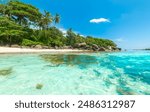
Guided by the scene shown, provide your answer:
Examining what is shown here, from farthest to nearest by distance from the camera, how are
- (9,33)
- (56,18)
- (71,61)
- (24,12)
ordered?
1. (56,18)
2. (24,12)
3. (9,33)
4. (71,61)

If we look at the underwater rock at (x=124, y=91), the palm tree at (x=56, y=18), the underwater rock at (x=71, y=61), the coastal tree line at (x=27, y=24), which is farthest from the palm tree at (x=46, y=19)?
the underwater rock at (x=124, y=91)

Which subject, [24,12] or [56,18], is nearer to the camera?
[24,12]

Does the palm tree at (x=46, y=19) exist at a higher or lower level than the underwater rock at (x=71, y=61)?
higher

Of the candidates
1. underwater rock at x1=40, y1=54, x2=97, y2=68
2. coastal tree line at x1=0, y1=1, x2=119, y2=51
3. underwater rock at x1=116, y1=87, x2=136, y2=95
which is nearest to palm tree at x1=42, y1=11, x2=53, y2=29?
A: coastal tree line at x1=0, y1=1, x2=119, y2=51

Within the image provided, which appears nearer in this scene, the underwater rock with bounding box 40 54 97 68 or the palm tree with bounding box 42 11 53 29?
the underwater rock with bounding box 40 54 97 68

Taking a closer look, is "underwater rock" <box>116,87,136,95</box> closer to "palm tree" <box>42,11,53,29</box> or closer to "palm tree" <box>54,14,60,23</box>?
"palm tree" <box>42,11,53,29</box>

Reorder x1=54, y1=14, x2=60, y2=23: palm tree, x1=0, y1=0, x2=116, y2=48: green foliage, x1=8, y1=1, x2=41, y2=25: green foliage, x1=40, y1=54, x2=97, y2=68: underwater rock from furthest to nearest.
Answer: x1=54, y1=14, x2=60, y2=23: palm tree < x1=8, y1=1, x2=41, y2=25: green foliage < x1=0, y1=0, x2=116, y2=48: green foliage < x1=40, y1=54, x2=97, y2=68: underwater rock

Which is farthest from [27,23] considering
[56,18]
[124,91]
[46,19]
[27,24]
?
[124,91]

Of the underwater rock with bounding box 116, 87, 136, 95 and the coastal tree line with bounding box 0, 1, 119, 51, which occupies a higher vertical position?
the coastal tree line with bounding box 0, 1, 119, 51

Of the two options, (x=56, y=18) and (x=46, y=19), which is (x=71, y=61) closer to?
(x=46, y=19)

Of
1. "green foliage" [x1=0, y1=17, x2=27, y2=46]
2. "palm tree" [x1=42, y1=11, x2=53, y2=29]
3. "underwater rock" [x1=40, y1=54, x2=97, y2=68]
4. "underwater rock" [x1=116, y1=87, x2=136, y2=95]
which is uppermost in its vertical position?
"palm tree" [x1=42, y1=11, x2=53, y2=29]

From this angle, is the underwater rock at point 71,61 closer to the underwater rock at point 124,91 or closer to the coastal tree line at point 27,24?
the underwater rock at point 124,91

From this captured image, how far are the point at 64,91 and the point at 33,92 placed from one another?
127cm

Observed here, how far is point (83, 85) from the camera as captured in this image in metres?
8.94
